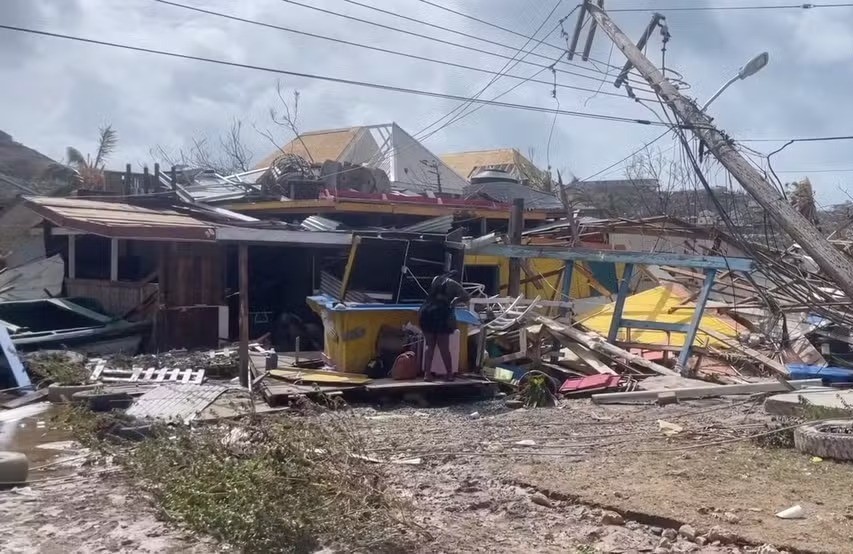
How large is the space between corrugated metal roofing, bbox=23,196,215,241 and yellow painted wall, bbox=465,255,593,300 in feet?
20.6

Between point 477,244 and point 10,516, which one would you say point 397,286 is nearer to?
point 477,244

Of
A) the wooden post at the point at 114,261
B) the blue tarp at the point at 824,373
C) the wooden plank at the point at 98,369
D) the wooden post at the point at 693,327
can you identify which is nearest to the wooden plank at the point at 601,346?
the wooden post at the point at 693,327

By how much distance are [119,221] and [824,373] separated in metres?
11.2

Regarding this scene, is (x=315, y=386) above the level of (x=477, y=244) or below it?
below

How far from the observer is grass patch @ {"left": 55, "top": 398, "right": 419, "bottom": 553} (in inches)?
233

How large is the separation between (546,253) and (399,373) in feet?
11.3

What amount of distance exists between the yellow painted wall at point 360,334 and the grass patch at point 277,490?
5348 millimetres

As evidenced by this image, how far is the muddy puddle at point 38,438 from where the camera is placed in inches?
352

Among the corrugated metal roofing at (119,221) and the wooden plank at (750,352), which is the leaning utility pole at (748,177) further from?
the corrugated metal roofing at (119,221)

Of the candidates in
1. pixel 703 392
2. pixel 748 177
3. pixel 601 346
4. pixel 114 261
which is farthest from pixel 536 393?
pixel 114 261

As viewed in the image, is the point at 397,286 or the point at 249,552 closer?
the point at 249,552

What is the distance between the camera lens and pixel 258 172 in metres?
24.1

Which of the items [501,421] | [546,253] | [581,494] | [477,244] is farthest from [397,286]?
[581,494]

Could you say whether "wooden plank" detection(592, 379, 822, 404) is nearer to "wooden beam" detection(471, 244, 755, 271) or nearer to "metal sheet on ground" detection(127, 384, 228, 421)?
"wooden beam" detection(471, 244, 755, 271)
